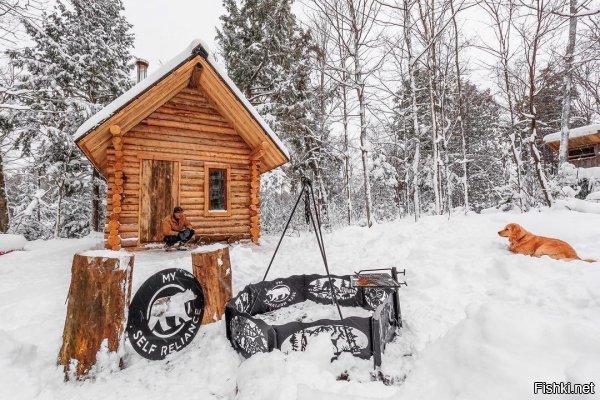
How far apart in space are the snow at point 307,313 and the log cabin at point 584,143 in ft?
61.3

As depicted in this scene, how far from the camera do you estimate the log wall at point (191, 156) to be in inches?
352

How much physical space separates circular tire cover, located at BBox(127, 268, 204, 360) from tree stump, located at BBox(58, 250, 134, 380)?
0.17 metres

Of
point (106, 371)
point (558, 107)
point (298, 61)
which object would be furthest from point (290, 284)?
point (558, 107)

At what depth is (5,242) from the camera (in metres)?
9.78

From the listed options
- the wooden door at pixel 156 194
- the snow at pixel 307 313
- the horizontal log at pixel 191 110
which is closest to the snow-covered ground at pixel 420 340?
the snow at pixel 307 313

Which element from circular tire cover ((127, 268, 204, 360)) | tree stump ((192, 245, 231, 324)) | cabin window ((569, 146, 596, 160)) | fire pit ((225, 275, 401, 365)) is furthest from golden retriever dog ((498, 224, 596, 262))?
cabin window ((569, 146, 596, 160))

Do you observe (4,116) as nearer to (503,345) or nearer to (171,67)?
(171,67)

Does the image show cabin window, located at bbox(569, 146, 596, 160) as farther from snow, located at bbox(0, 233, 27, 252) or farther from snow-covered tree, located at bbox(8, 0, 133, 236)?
snow, located at bbox(0, 233, 27, 252)

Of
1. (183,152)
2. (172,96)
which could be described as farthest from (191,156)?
(172,96)

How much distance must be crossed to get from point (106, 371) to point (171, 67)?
7.62 meters

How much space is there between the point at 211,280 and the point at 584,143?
21.7 metres

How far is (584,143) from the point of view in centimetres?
1662

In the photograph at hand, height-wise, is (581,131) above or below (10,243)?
above

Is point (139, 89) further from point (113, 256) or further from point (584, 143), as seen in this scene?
point (584, 143)
